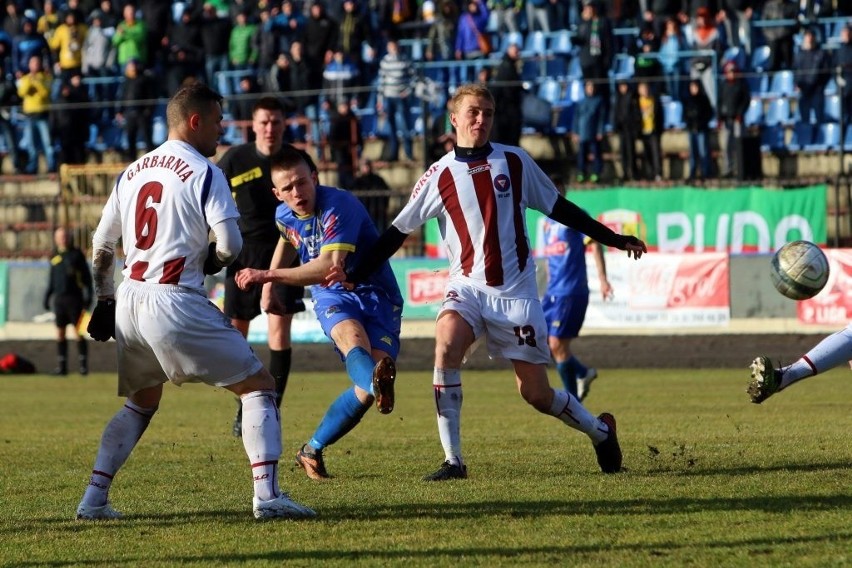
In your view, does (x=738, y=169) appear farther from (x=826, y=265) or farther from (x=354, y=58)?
(x=826, y=265)

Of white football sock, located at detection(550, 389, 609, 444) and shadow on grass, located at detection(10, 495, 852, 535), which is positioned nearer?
shadow on grass, located at detection(10, 495, 852, 535)

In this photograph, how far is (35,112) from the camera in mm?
27484

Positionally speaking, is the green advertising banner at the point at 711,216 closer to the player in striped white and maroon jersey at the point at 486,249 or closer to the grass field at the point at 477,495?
the grass field at the point at 477,495

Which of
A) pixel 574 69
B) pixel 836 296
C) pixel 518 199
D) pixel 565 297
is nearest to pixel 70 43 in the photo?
pixel 574 69

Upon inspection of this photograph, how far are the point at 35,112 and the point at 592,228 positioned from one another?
2087 cm

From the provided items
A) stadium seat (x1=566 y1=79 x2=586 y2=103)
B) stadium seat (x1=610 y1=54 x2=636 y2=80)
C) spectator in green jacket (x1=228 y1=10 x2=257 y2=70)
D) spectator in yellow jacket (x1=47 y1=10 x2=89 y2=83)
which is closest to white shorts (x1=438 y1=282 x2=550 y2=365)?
stadium seat (x1=610 y1=54 x2=636 y2=80)

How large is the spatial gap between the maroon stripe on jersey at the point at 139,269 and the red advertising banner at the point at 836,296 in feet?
48.1

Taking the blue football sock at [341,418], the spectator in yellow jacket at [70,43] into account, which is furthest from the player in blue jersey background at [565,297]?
the spectator in yellow jacket at [70,43]

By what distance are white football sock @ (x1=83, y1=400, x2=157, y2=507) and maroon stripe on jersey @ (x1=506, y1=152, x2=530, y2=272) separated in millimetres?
2365

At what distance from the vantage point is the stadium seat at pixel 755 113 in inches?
965

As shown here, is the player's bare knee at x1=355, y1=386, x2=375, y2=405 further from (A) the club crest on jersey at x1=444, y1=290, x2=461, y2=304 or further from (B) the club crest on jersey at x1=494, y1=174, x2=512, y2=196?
(B) the club crest on jersey at x1=494, y1=174, x2=512, y2=196

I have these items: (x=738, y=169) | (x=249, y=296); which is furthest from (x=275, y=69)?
(x=249, y=296)

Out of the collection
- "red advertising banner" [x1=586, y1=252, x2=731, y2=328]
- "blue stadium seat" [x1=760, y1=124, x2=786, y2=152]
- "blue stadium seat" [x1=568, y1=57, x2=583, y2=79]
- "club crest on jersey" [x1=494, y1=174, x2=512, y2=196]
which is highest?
"blue stadium seat" [x1=568, y1=57, x2=583, y2=79]

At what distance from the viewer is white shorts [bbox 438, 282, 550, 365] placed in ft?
28.0
